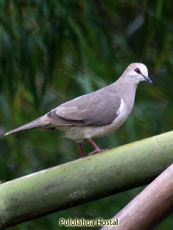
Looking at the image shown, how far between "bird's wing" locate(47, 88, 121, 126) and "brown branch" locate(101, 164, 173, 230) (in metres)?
0.99

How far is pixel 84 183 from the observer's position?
1.89 m

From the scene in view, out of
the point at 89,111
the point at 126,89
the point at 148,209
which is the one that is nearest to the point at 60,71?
the point at 126,89

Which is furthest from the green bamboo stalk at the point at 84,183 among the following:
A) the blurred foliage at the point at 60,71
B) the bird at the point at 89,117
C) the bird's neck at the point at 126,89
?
the blurred foliage at the point at 60,71

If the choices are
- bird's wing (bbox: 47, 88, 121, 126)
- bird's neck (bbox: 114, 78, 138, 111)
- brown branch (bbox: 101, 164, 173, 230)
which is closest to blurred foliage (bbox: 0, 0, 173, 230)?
bird's neck (bbox: 114, 78, 138, 111)

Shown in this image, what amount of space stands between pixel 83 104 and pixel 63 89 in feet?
2.93

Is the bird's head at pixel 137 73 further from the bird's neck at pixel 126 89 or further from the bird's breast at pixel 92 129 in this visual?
the bird's breast at pixel 92 129

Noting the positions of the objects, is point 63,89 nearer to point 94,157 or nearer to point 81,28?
point 81,28

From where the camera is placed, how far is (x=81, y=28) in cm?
347

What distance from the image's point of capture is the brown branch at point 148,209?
1.59m

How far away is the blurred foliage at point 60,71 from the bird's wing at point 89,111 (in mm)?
580

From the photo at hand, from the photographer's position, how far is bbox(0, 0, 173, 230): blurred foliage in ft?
11.0

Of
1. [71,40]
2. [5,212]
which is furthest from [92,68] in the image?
[5,212]

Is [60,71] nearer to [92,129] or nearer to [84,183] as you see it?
[92,129]

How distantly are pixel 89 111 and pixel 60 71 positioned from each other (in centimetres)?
92
